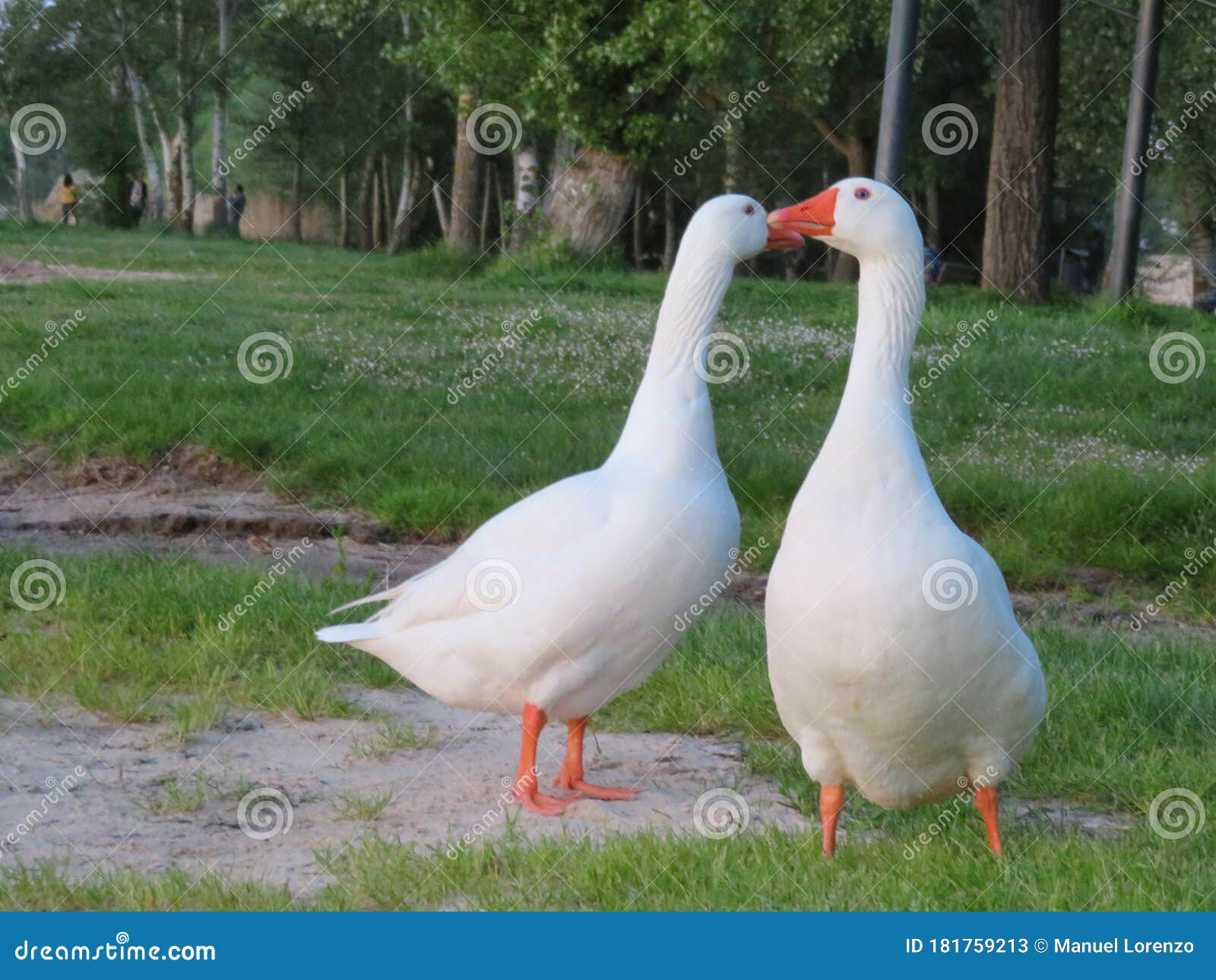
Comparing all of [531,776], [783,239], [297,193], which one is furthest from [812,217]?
[297,193]

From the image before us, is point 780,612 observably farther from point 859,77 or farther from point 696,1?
point 859,77

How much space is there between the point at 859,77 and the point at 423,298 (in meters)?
19.2

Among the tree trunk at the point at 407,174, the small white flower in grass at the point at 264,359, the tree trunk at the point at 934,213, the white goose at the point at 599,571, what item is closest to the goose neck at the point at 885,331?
the white goose at the point at 599,571

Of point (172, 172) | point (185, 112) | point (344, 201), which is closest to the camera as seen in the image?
point (185, 112)

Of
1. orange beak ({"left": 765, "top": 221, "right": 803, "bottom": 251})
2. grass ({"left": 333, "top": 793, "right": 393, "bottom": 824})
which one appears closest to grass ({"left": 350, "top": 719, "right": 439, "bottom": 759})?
Result: grass ({"left": 333, "top": 793, "right": 393, "bottom": 824})

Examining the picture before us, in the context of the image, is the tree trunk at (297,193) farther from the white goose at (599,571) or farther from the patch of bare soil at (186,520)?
the white goose at (599,571)

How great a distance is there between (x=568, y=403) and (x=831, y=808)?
6.71 meters

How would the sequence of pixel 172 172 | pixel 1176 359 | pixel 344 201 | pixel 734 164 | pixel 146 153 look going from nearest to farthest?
pixel 1176 359, pixel 734 164, pixel 172 172, pixel 146 153, pixel 344 201

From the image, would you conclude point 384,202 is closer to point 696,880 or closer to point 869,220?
point 869,220

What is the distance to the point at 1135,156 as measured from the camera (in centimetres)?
1727

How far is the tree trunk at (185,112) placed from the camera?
37188 mm

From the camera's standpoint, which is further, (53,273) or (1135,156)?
(1135,156)

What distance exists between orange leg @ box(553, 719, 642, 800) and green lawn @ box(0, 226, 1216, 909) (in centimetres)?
58

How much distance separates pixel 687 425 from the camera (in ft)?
15.4
